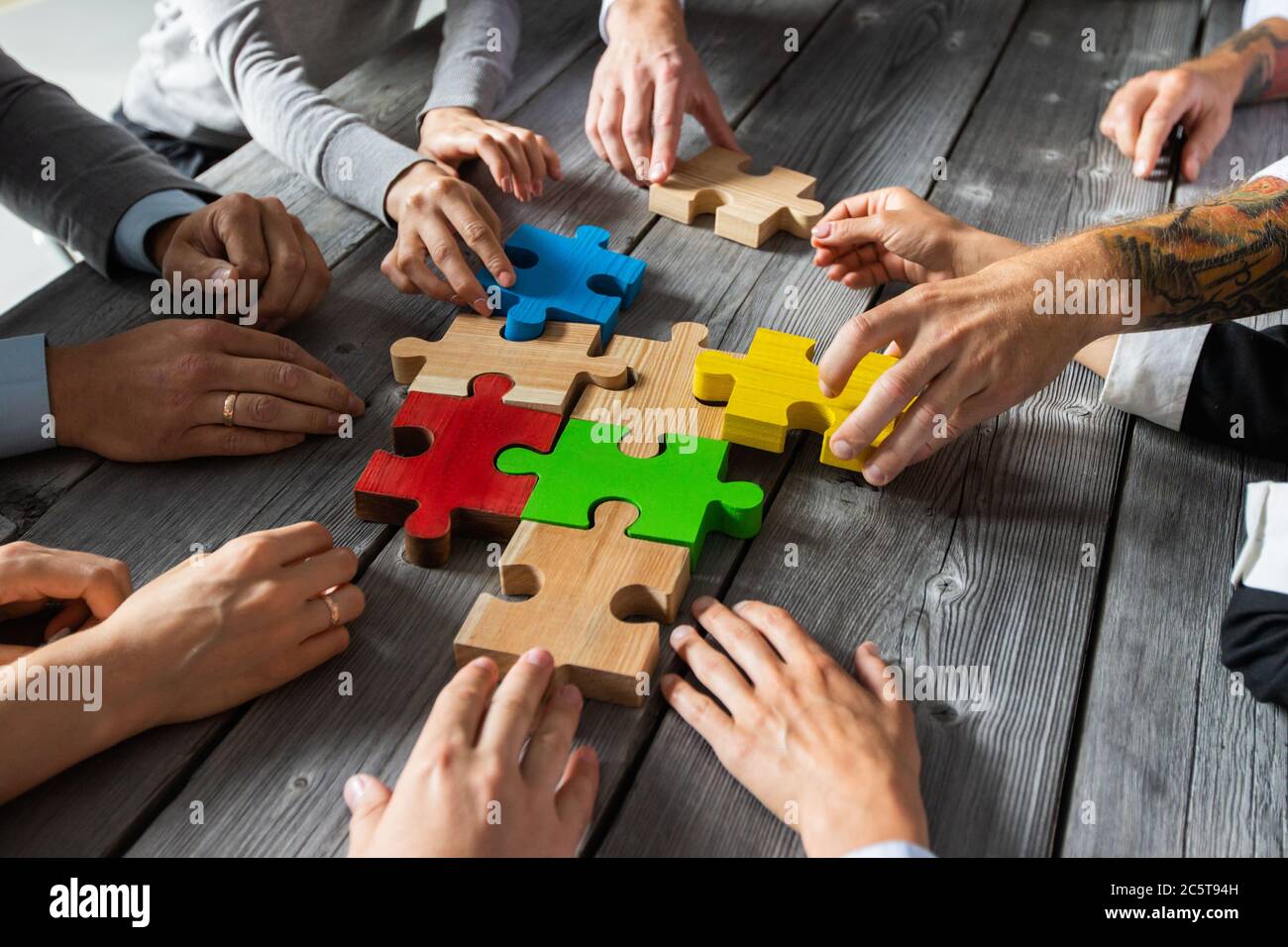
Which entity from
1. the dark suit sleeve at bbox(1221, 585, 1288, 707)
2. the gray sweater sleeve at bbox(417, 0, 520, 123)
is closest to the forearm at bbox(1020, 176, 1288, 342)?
the dark suit sleeve at bbox(1221, 585, 1288, 707)

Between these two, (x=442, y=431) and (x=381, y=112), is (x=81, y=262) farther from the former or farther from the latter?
(x=442, y=431)

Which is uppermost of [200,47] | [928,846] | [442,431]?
[200,47]

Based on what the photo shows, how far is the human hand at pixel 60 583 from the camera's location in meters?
1.08

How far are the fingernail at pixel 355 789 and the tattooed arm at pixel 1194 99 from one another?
1.65 m

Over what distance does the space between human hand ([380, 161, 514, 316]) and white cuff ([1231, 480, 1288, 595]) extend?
0.99 meters

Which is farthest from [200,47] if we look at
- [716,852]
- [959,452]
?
[716,852]

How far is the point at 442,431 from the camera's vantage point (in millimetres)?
1303

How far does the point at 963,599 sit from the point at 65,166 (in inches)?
58.2

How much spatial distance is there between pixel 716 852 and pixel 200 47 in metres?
1.69

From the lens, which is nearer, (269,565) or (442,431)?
(269,565)

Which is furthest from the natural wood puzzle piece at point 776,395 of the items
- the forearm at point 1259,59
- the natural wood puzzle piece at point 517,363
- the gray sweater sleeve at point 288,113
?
the forearm at point 1259,59

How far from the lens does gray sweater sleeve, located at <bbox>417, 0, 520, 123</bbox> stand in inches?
74.4

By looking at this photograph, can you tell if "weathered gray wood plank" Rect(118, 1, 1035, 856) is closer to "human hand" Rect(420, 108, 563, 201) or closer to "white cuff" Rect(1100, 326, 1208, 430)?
"human hand" Rect(420, 108, 563, 201)

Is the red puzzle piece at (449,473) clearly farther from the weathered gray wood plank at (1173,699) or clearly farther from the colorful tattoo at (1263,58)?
the colorful tattoo at (1263,58)
